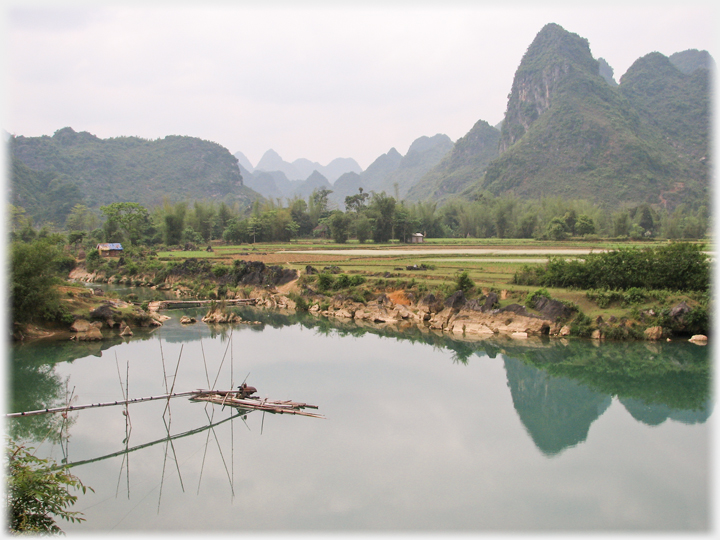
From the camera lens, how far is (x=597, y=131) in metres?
94.3

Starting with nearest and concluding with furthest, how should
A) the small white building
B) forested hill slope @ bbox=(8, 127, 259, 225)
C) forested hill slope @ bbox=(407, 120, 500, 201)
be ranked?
the small white building < forested hill slope @ bbox=(8, 127, 259, 225) < forested hill slope @ bbox=(407, 120, 500, 201)

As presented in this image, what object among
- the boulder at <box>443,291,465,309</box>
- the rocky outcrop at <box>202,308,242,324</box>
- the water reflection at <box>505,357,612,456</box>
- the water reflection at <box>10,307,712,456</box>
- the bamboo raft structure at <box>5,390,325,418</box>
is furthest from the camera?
the rocky outcrop at <box>202,308,242,324</box>

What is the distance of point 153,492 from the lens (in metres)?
8.65

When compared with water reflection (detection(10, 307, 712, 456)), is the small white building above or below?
above

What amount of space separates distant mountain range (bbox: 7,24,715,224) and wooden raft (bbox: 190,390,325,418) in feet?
204

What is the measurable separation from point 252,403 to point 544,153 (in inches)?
3897

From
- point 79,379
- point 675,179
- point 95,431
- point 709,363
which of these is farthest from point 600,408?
point 675,179

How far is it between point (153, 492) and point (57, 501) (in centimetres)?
260

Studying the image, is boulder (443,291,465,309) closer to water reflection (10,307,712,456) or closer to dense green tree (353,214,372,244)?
water reflection (10,307,712,456)

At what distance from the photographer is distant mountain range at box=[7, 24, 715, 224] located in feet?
284

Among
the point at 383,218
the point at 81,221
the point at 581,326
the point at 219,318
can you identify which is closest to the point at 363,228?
the point at 383,218

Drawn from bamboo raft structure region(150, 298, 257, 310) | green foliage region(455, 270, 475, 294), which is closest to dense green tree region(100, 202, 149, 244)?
bamboo raft structure region(150, 298, 257, 310)

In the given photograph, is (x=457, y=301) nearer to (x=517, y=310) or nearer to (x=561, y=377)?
(x=517, y=310)

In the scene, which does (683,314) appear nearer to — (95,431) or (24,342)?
(95,431)
